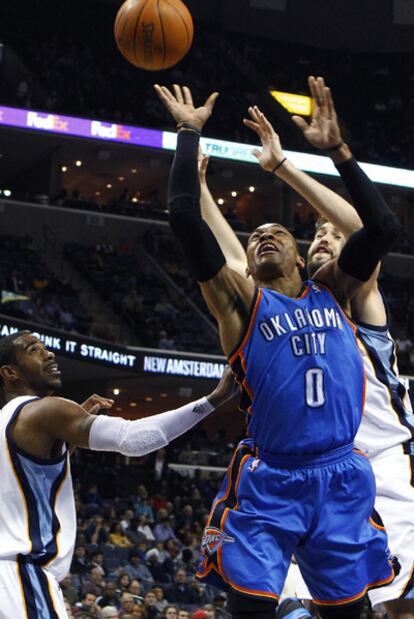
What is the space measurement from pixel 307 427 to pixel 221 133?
24550 mm

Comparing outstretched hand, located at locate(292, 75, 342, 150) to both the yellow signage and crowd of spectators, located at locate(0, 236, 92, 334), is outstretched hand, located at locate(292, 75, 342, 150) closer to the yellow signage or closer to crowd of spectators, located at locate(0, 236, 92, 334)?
crowd of spectators, located at locate(0, 236, 92, 334)

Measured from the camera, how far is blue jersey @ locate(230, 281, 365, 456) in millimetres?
3619

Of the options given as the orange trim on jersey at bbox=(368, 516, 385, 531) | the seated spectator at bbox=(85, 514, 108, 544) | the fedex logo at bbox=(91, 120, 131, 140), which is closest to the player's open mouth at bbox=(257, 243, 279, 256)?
the orange trim on jersey at bbox=(368, 516, 385, 531)

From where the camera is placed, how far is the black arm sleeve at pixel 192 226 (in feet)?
11.8

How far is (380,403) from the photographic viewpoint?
4.62 m

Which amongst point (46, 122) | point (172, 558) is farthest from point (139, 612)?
point (46, 122)

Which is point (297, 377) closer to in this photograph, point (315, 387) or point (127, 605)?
point (315, 387)

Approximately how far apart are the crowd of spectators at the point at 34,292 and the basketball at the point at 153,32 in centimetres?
1305

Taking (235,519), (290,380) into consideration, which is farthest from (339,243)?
(235,519)

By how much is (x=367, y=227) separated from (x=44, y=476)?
1.74 m

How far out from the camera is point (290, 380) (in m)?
3.63

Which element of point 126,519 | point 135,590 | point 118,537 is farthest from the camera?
point 126,519

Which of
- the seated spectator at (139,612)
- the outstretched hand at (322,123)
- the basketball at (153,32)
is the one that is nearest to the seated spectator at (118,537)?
the seated spectator at (139,612)

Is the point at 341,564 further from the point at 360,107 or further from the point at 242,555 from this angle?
the point at 360,107
